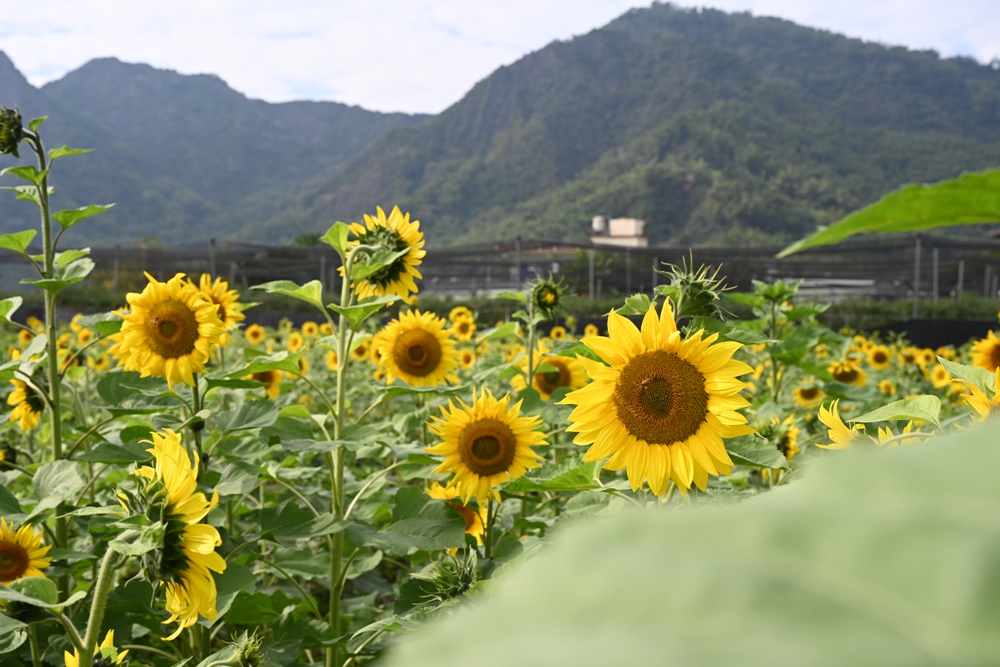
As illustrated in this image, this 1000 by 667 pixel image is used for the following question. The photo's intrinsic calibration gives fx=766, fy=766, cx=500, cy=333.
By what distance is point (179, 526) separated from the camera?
0.87 metres

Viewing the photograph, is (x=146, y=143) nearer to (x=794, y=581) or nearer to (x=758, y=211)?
(x=758, y=211)

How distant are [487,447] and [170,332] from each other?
59cm

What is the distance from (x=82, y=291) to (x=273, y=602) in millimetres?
13972

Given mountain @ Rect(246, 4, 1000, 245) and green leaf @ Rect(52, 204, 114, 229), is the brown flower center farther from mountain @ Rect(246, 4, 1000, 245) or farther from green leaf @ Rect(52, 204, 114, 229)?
mountain @ Rect(246, 4, 1000, 245)

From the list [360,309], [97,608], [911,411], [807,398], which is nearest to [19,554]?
[97,608]

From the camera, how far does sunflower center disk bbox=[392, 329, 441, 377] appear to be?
1.83 metres

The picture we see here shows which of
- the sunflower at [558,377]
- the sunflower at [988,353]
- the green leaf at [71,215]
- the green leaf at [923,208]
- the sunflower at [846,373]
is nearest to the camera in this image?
the green leaf at [923,208]

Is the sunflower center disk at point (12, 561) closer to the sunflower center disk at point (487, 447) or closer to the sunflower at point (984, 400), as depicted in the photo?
the sunflower center disk at point (487, 447)

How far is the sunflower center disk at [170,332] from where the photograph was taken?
4.42 feet

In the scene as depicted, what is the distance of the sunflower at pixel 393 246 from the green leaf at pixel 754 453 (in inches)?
27.2

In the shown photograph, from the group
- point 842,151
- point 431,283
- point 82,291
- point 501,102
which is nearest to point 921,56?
point 842,151

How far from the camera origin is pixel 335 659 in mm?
1146

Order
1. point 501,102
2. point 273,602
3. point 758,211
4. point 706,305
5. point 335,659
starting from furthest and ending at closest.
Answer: point 501,102, point 758,211, point 273,602, point 335,659, point 706,305

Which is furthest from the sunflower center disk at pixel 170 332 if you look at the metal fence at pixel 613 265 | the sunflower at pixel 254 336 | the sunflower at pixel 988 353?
the metal fence at pixel 613 265
